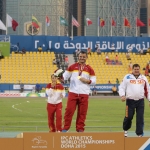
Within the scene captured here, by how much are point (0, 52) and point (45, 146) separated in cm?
5154

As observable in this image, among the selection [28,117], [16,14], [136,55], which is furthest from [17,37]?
[16,14]

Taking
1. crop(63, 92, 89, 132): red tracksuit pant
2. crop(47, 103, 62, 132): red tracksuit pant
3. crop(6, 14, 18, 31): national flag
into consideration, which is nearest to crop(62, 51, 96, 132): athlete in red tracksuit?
crop(63, 92, 89, 132): red tracksuit pant

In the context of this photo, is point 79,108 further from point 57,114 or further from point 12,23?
point 12,23

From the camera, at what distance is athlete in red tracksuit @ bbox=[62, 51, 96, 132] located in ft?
57.3

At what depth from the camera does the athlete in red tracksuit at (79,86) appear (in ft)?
57.3

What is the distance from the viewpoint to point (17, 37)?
6775 centimetres

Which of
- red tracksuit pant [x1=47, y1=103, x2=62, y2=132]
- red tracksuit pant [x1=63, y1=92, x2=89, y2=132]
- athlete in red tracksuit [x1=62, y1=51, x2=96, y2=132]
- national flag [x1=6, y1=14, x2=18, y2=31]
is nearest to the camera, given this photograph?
athlete in red tracksuit [x1=62, y1=51, x2=96, y2=132]

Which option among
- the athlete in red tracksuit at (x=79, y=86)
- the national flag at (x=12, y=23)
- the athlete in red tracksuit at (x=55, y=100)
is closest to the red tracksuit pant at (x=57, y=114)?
the athlete in red tracksuit at (x=55, y=100)

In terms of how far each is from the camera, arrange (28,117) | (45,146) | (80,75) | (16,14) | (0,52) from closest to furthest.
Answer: (45,146)
(80,75)
(28,117)
(0,52)
(16,14)

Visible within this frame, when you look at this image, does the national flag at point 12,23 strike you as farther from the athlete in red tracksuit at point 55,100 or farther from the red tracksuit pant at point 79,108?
the red tracksuit pant at point 79,108

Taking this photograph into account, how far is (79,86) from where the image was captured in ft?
57.7

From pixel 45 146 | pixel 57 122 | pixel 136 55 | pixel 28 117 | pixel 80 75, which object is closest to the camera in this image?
pixel 45 146

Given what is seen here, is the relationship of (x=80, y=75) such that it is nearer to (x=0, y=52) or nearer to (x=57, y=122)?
(x=57, y=122)

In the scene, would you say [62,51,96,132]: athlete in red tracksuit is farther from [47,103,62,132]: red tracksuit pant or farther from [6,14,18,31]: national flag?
[6,14,18,31]: national flag
